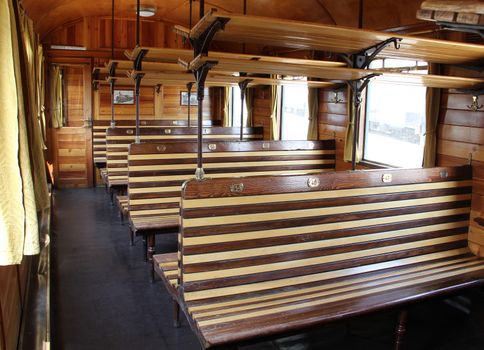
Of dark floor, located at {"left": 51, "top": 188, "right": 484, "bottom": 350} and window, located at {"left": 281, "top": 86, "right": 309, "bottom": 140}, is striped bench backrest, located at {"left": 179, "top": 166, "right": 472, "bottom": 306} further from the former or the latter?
window, located at {"left": 281, "top": 86, "right": 309, "bottom": 140}

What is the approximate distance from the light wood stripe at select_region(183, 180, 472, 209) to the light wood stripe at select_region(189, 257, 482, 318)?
1.93 ft

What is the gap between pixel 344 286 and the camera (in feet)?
10.6

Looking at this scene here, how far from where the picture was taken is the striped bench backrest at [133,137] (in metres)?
6.78

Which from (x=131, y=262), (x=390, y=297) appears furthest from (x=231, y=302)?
(x=131, y=262)

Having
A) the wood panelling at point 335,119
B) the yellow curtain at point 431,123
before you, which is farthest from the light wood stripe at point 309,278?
the wood panelling at point 335,119

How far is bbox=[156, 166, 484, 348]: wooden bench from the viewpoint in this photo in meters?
2.86

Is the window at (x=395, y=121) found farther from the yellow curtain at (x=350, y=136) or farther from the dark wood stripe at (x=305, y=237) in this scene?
the dark wood stripe at (x=305, y=237)

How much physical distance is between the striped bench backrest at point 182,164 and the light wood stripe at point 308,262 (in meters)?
1.99

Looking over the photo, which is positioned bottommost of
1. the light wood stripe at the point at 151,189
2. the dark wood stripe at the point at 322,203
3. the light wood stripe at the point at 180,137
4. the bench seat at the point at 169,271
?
the bench seat at the point at 169,271

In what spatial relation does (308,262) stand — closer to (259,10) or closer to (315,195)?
(315,195)

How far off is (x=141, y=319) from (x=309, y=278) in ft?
4.78

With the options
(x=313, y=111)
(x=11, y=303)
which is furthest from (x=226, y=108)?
(x=11, y=303)

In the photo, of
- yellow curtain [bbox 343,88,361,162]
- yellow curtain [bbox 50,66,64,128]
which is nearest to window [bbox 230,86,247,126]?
yellow curtain [bbox 50,66,64,128]

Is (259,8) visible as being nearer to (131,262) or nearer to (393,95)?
(393,95)
